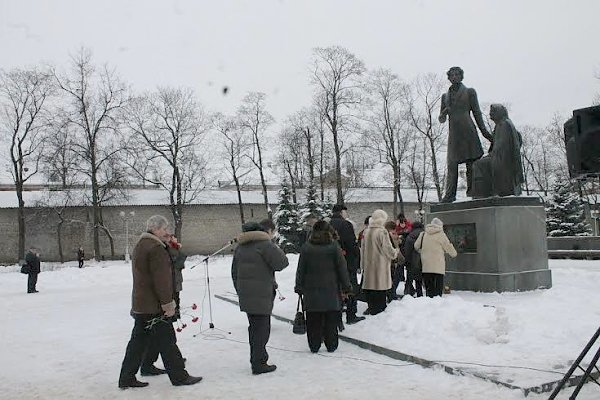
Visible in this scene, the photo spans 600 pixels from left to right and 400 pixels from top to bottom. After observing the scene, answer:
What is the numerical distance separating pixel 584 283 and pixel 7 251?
47017mm

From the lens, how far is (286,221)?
3894 centimetres

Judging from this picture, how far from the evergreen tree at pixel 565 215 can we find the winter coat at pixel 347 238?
29482 millimetres

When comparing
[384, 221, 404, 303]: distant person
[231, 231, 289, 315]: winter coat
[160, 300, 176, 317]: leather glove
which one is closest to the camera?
[160, 300, 176, 317]: leather glove

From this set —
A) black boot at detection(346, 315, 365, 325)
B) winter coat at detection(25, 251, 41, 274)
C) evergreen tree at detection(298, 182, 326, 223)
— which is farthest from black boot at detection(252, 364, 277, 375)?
evergreen tree at detection(298, 182, 326, 223)

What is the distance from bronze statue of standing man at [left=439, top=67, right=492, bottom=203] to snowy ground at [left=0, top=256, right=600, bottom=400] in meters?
3.37

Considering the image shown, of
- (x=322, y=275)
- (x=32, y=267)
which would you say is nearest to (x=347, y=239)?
(x=322, y=275)

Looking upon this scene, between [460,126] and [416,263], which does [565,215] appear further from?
[416,263]

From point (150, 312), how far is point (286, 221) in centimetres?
3313

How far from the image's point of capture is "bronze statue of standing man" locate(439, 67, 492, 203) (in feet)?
41.0

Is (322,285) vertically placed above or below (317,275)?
below

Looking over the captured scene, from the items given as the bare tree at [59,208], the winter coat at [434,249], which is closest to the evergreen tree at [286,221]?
the bare tree at [59,208]

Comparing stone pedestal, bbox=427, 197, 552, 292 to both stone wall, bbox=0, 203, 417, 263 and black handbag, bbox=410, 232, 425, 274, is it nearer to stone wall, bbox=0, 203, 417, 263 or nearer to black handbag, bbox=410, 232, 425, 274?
black handbag, bbox=410, 232, 425, 274

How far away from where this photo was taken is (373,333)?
769 cm

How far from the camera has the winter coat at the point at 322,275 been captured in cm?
712
